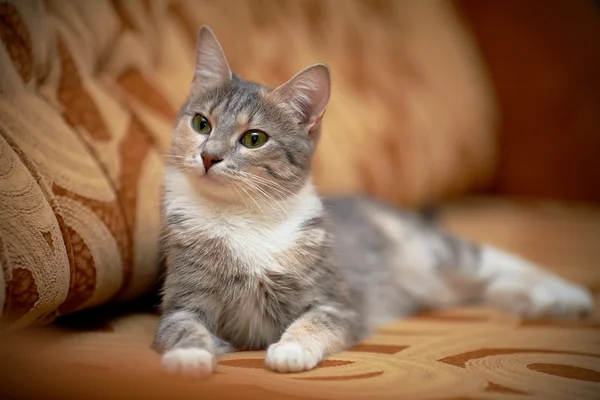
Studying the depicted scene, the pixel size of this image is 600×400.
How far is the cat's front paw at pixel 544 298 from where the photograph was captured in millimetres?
1761

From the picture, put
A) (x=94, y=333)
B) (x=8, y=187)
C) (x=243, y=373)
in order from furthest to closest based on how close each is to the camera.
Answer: (x=94, y=333), (x=8, y=187), (x=243, y=373)

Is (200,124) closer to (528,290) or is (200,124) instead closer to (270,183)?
(270,183)

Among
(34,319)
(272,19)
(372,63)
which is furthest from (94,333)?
(372,63)

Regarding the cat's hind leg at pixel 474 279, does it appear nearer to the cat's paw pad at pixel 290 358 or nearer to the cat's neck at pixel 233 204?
the cat's neck at pixel 233 204

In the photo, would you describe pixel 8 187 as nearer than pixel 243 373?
No

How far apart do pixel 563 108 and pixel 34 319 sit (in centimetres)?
267

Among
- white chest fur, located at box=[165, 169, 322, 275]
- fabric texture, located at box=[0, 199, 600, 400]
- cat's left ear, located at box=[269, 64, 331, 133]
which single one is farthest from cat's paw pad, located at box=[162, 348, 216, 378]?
cat's left ear, located at box=[269, 64, 331, 133]

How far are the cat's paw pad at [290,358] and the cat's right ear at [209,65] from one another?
67 cm

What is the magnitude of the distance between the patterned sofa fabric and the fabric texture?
11 centimetres

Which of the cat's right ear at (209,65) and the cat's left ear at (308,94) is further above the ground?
the cat's right ear at (209,65)

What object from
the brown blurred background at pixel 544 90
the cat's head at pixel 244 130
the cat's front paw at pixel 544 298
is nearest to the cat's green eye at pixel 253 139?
the cat's head at pixel 244 130

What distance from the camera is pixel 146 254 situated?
1.50m

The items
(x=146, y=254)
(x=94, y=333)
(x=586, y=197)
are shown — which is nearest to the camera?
(x=94, y=333)

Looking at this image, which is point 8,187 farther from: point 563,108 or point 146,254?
point 563,108
